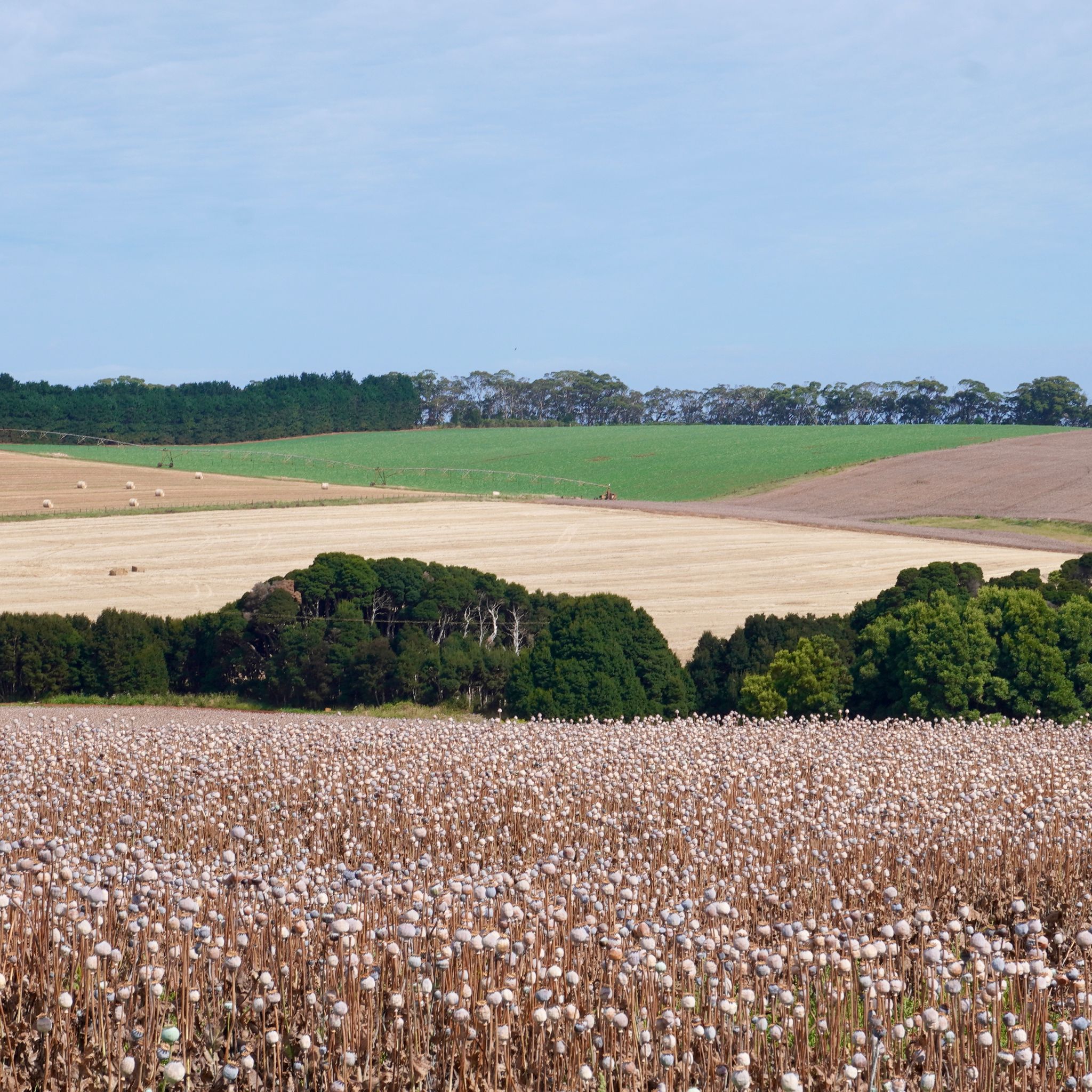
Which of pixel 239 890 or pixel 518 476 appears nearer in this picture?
pixel 239 890

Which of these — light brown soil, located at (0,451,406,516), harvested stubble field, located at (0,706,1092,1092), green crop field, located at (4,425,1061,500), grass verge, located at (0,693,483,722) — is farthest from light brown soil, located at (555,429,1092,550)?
harvested stubble field, located at (0,706,1092,1092)

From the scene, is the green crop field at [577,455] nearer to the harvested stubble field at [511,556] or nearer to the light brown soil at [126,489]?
the light brown soil at [126,489]

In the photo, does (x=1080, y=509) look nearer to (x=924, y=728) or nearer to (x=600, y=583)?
(x=600, y=583)

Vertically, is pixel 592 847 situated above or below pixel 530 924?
below

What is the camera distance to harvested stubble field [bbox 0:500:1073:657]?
Answer: 34.0m

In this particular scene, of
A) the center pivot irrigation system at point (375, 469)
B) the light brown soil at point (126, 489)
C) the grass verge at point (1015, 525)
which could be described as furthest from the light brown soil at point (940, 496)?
the light brown soil at point (126, 489)

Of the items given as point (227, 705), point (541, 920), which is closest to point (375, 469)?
point (227, 705)

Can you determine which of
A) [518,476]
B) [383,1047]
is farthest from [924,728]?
[518,476]

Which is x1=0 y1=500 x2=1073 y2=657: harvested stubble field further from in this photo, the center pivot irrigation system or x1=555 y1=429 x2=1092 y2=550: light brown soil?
the center pivot irrigation system

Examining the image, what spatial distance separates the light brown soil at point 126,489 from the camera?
49.0 meters

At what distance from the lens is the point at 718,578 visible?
37406 millimetres

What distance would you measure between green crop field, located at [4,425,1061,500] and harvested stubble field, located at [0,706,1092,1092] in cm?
4814

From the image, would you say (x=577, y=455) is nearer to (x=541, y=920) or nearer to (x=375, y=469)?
(x=375, y=469)

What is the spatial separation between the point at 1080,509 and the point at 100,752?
48.5 m
